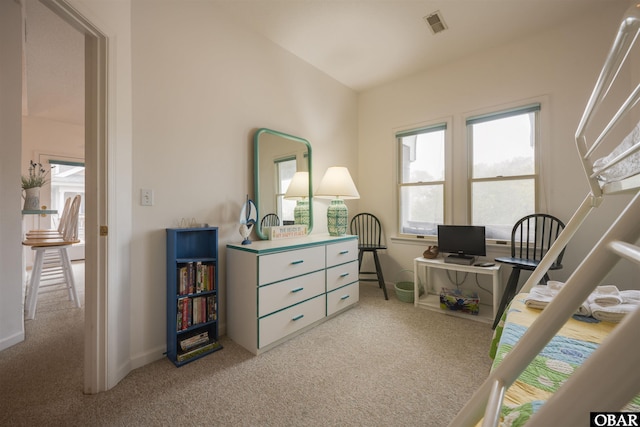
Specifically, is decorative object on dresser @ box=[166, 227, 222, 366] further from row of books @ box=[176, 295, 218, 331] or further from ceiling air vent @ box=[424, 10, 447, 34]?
ceiling air vent @ box=[424, 10, 447, 34]

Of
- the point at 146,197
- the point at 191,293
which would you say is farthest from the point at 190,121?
the point at 191,293

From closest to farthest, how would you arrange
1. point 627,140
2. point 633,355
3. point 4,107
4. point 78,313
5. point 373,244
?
point 633,355 < point 627,140 < point 4,107 < point 78,313 < point 373,244

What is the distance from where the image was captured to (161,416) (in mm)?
1321

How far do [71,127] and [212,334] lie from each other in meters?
5.30

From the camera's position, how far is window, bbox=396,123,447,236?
10.3ft

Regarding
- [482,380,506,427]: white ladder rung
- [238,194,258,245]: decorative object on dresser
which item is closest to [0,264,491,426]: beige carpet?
[238,194,258,245]: decorative object on dresser

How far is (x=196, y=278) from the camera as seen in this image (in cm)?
192

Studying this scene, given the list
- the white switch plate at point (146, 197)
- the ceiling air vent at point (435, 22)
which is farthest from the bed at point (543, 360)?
the ceiling air vent at point (435, 22)

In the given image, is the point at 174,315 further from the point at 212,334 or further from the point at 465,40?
the point at 465,40

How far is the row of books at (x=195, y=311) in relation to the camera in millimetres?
1829

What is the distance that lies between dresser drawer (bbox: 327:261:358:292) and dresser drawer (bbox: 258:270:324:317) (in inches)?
4.6

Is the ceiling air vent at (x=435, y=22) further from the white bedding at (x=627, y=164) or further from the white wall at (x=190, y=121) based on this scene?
the white bedding at (x=627, y=164)

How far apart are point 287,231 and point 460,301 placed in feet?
6.20

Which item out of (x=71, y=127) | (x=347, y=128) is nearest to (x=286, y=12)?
(x=347, y=128)
